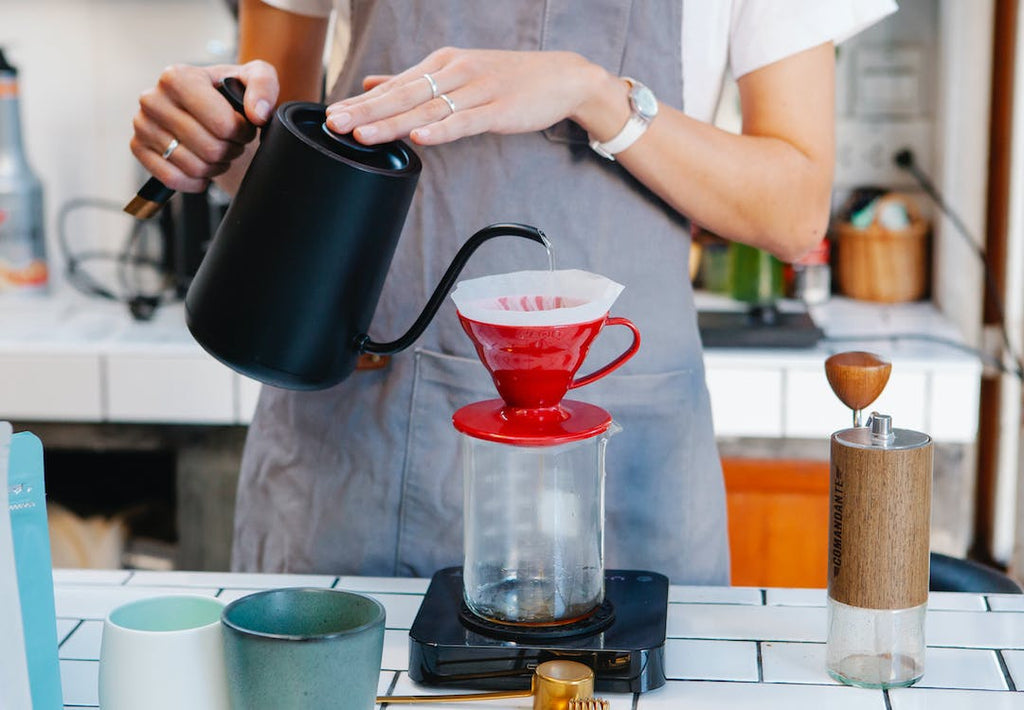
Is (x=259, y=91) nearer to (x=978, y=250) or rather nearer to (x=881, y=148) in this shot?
(x=978, y=250)

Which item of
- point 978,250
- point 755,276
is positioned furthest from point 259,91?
point 978,250

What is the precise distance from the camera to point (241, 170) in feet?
3.93

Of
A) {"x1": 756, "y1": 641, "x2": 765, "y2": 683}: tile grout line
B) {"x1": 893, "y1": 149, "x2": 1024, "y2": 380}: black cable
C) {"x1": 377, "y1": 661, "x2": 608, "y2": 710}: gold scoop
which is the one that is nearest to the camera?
{"x1": 377, "y1": 661, "x2": 608, "y2": 710}: gold scoop

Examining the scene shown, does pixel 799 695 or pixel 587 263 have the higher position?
pixel 587 263

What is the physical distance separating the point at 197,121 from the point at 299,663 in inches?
21.8

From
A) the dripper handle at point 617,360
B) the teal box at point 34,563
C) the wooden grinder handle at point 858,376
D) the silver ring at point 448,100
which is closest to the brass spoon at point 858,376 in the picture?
the wooden grinder handle at point 858,376

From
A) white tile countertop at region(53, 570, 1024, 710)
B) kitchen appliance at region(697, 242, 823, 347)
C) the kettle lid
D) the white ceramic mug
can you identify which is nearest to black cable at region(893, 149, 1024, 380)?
kitchen appliance at region(697, 242, 823, 347)

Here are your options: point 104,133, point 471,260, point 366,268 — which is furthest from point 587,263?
point 104,133

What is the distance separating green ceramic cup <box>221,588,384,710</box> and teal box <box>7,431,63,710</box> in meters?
0.12

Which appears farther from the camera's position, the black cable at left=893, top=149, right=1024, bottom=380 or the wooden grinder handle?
the black cable at left=893, top=149, right=1024, bottom=380

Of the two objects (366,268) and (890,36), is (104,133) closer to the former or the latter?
(890,36)

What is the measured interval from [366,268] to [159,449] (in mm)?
1214

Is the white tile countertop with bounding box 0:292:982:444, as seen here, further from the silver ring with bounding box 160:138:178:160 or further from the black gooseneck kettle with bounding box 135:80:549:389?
the black gooseneck kettle with bounding box 135:80:549:389

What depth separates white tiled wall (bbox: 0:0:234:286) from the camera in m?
2.47
